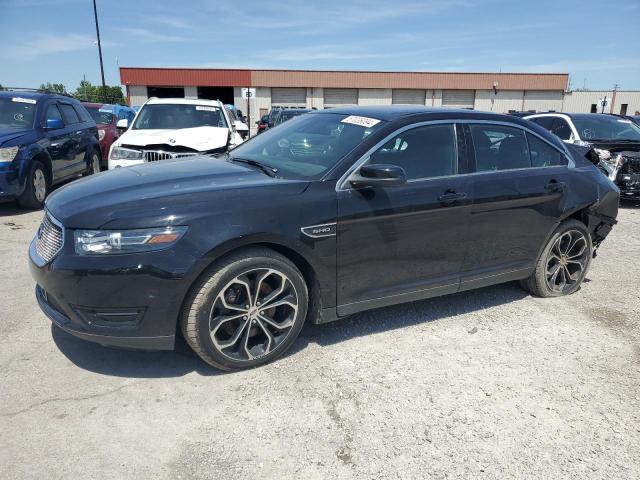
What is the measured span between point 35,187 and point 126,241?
6078mm

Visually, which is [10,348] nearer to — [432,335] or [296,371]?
[296,371]

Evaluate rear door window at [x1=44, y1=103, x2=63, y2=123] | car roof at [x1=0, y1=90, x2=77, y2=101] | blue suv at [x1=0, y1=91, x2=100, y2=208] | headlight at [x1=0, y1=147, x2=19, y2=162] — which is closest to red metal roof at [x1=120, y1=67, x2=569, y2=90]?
blue suv at [x1=0, y1=91, x2=100, y2=208]

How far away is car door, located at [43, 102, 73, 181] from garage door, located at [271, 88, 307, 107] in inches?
1529

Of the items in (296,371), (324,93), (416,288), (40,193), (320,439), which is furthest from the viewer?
(324,93)

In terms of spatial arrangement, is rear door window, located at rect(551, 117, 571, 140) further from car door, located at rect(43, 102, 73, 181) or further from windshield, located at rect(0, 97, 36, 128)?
windshield, located at rect(0, 97, 36, 128)

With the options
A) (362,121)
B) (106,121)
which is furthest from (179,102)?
(362,121)

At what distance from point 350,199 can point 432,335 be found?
1306 mm

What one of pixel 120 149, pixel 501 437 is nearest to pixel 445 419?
Result: pixel 501 437

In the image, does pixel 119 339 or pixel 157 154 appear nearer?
pixel 119 339

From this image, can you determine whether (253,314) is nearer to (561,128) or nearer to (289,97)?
(561,128)

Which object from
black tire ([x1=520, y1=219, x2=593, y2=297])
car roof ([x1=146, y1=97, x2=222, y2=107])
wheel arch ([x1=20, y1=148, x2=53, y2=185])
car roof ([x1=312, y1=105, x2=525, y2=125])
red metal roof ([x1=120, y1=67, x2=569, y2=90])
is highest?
red metal roof ([x1=120, y1=67, x2=569, y2=90])

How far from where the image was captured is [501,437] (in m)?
2.61

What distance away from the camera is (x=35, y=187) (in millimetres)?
7676

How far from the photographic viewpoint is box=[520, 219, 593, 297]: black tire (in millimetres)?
4426
